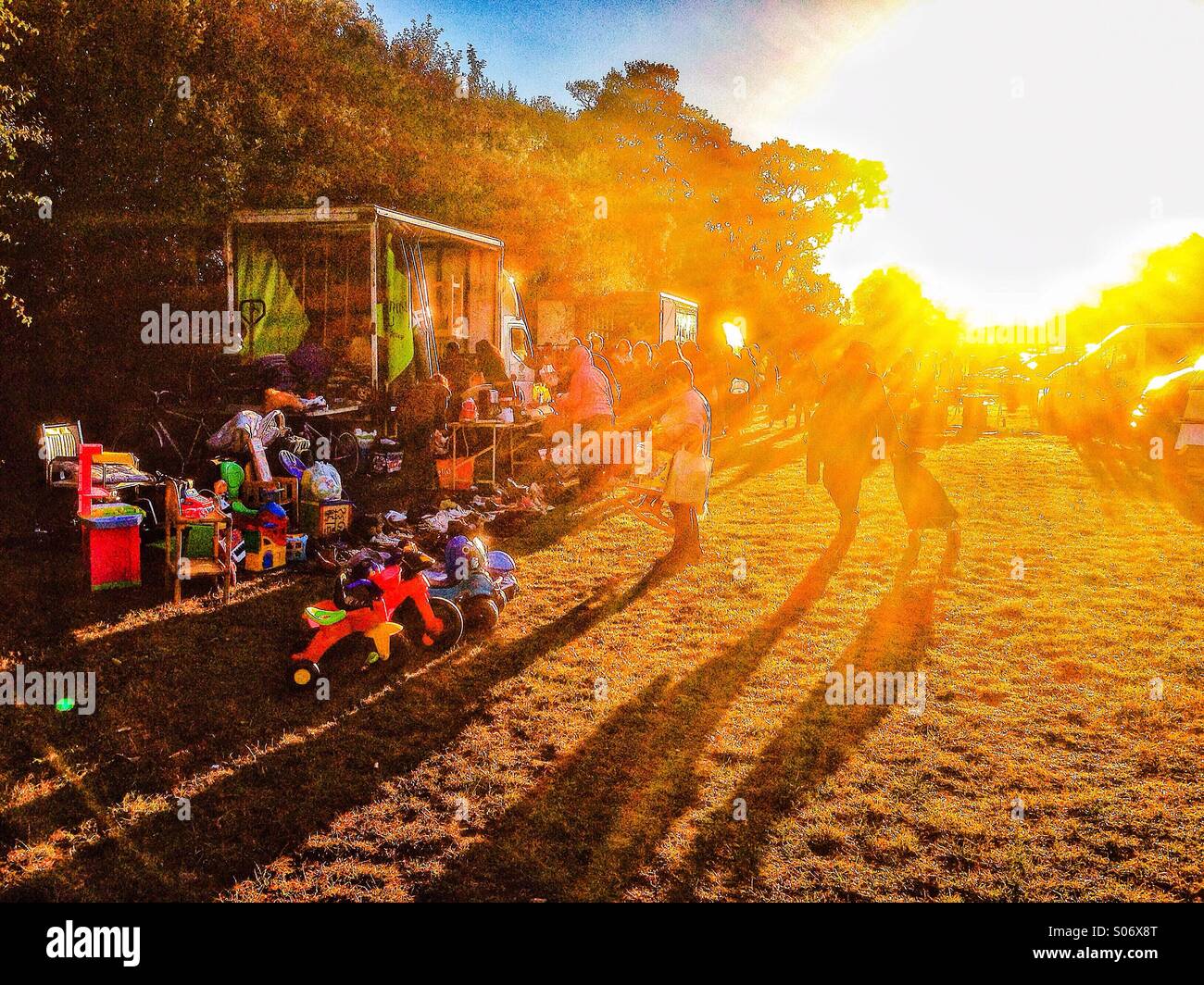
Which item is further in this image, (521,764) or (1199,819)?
(521,764)

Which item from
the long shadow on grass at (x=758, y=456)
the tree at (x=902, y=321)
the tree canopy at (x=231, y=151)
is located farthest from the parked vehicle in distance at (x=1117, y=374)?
the tree canopy at (x=231, y=151)

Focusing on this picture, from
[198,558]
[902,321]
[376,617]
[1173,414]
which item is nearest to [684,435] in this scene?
[376,617]

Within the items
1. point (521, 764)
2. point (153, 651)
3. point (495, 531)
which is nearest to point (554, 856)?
point (521, 764)

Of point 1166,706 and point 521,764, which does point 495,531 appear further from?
point 1166,706

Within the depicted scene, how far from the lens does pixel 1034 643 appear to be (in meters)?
6.60

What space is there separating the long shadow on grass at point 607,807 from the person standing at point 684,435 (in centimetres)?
286

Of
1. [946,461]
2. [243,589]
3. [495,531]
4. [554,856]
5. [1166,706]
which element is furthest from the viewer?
[946,461]

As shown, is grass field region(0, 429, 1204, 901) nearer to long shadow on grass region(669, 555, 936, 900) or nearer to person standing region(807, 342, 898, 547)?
long shadow on grass region(669, 555, 936, 900)

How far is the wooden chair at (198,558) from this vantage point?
7.18 metres

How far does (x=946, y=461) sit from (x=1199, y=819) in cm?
1332

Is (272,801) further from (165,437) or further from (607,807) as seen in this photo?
(165,437)

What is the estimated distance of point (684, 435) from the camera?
8328 millimetres

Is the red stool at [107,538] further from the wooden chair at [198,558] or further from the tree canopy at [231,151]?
the tree canopy at [231,151]

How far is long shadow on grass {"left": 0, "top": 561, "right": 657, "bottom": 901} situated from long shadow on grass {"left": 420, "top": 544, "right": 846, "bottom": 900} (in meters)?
0.75
